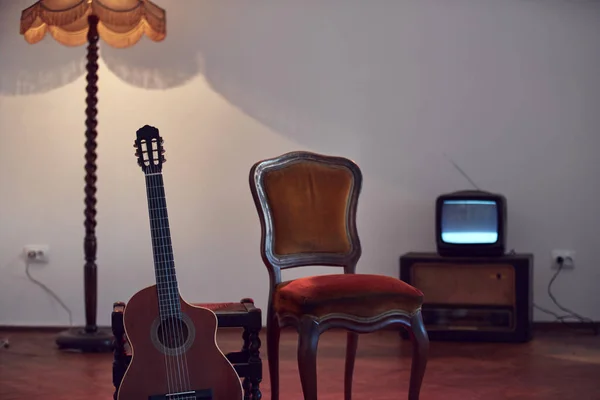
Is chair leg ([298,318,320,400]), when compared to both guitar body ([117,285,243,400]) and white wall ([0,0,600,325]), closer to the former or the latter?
guitar body ([117,285,243,400])

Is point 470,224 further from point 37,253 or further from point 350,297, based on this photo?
point 37,253

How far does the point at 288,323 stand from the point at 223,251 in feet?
7.39

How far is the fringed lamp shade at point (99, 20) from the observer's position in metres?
4.00

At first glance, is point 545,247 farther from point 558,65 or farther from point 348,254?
point 348,254

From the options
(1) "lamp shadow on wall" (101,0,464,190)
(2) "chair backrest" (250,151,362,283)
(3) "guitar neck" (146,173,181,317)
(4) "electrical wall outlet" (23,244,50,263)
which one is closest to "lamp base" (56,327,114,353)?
(4) "electrical wall outlet" (23,244,50,263)

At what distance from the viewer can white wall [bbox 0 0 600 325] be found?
478 cm

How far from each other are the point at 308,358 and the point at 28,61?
318 cm

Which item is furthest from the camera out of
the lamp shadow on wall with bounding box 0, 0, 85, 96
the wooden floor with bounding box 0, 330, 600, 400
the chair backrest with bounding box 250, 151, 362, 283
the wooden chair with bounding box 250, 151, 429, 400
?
the lamp shadow on wall with bounding box 0, 0, 85, 96

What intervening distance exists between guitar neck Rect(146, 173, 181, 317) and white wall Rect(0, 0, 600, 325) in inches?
88.0

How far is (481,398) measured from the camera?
10.4 feet

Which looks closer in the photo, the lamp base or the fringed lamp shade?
the fringed lamp shade

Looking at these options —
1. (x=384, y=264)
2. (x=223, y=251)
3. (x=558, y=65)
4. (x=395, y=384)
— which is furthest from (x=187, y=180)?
(x=558, y=65)

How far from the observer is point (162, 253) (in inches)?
100

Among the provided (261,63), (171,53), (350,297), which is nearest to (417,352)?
(350,297)
